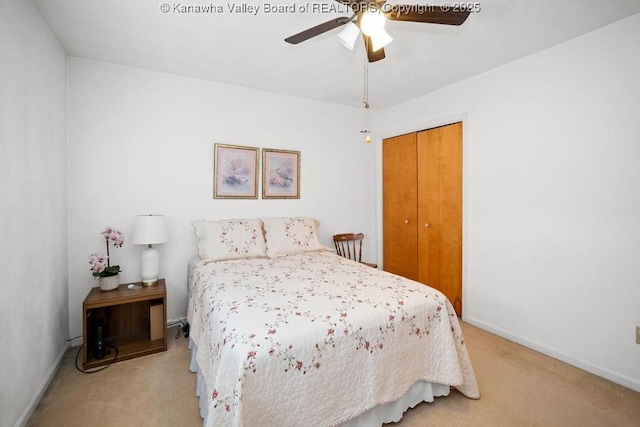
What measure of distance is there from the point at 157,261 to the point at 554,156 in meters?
3.44

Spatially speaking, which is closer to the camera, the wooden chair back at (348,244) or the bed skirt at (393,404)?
the bed skirt at (393,404)

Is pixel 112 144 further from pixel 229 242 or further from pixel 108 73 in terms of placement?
pixel 229 242

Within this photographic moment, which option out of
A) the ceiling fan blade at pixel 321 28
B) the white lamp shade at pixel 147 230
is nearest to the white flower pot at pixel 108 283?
the white lamp shade at pixel 147 230

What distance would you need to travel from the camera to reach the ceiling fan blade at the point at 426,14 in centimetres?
147

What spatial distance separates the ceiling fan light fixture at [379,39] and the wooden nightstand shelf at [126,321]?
2.38 metres

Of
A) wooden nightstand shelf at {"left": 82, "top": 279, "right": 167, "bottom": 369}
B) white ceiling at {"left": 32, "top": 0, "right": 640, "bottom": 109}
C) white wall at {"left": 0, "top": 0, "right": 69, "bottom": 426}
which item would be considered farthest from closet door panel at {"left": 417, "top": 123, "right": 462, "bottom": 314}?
white wall at {"left": 0, "top": 0, "right": 69, "bottom": 426}

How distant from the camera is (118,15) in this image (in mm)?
1962

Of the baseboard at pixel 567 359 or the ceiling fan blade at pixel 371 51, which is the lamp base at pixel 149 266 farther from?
the baseboard at pixel 567 359

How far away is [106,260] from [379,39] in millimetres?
2665

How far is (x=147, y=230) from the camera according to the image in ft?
8.03

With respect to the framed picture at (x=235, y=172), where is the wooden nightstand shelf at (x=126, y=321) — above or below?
below

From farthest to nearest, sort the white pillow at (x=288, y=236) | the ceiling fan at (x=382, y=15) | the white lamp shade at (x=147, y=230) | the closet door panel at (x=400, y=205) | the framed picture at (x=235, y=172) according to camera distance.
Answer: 1. the closet door panel at (x=400, y=205)
2. the framed picture at (x=235, y=172)
3. the white pillow at (x=288, y=236)
4. the white lamp shade at (x=147, y=230)
5. the ceiling fan at (x=382, y=15)

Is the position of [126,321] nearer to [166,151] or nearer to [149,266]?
[149,266]

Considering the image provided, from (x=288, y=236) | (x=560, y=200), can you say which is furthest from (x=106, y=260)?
(x=560, y=200)
